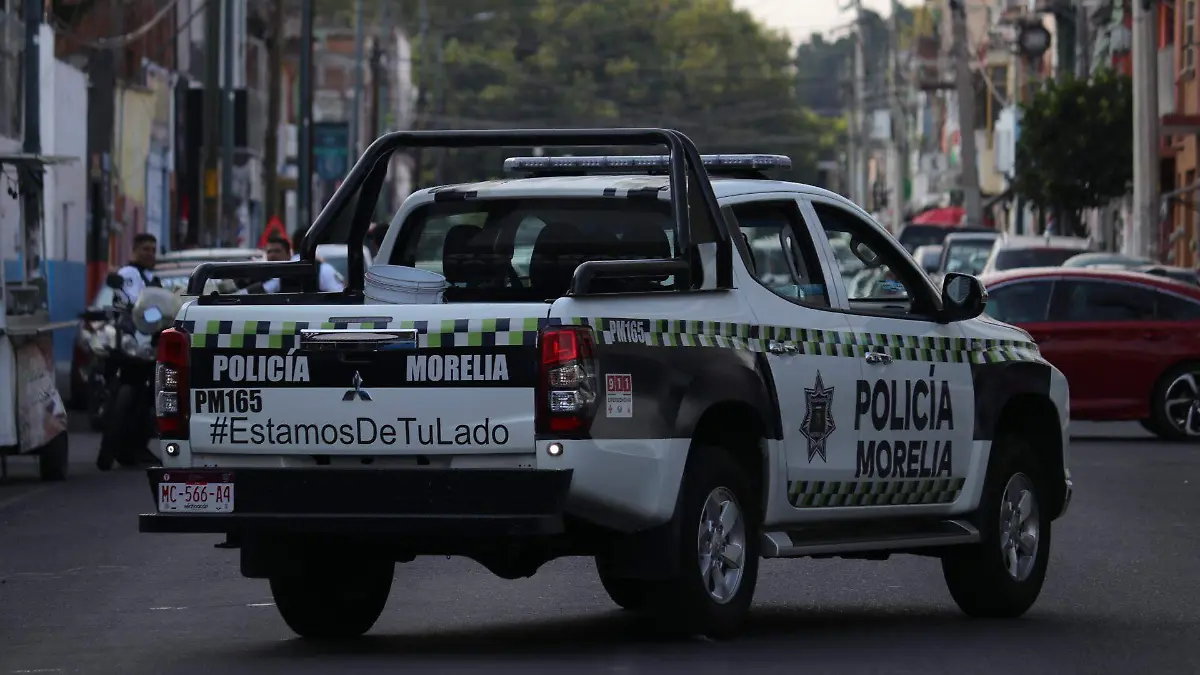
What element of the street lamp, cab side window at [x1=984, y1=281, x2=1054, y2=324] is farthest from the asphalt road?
the street lamp

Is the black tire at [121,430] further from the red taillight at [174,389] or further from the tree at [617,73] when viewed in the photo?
the tree at [617,73]

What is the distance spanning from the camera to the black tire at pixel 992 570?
37.2 ft

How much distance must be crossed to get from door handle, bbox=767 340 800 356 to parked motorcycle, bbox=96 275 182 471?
32.7 ft

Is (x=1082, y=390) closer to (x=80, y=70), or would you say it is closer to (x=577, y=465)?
(x=577, y=465)

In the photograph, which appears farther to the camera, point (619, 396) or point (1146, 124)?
point (1146, 124)

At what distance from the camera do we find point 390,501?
9.17 metres

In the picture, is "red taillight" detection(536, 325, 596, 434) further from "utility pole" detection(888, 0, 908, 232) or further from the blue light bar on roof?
"utility pole" detection(888, 0, 908, 232)

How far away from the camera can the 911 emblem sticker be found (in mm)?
9125

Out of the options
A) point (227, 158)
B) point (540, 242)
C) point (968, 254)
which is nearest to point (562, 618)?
point (540, 242)

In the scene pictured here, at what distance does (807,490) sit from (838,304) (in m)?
0.83

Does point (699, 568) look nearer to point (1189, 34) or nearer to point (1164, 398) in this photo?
point (1164, 398)

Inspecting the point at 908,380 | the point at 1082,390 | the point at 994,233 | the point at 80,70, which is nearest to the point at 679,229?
the point at 908,380

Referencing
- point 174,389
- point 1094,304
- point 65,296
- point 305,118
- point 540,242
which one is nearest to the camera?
point 174,389

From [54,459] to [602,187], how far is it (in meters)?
9.55
